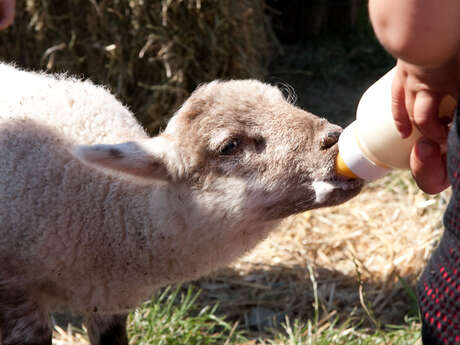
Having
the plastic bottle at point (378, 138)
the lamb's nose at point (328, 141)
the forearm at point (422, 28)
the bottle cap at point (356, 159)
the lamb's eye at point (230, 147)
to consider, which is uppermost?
the forearm at point (422, 28)

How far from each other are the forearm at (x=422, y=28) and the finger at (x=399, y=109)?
0.19m

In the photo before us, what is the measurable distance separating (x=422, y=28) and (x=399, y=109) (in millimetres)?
312

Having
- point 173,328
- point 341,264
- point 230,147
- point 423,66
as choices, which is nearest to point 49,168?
point 230,147

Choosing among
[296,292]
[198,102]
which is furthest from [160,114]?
[198,102]

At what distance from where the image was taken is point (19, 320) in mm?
2656

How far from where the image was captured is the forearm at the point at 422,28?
1.37 meters

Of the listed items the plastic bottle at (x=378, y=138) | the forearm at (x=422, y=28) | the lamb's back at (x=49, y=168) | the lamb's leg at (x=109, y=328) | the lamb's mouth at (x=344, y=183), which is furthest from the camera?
the lamb's leg at (x=109, y=328)

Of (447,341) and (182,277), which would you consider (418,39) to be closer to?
(447,341)

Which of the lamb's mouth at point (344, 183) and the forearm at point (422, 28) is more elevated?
the forearm at point (422, 28)

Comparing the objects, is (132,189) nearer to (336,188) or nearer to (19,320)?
(19,320)

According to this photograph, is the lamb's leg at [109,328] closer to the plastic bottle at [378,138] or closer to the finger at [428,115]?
the plastic bottle at [378,138]

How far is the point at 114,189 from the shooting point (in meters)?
2.65

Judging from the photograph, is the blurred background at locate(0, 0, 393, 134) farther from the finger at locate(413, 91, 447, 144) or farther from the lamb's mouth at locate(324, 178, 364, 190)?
the finger at locate(413, 91, 447, 144)

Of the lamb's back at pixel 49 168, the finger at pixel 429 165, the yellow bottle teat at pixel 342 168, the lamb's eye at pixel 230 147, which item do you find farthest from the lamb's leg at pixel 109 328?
the finger at pixel 429 165
